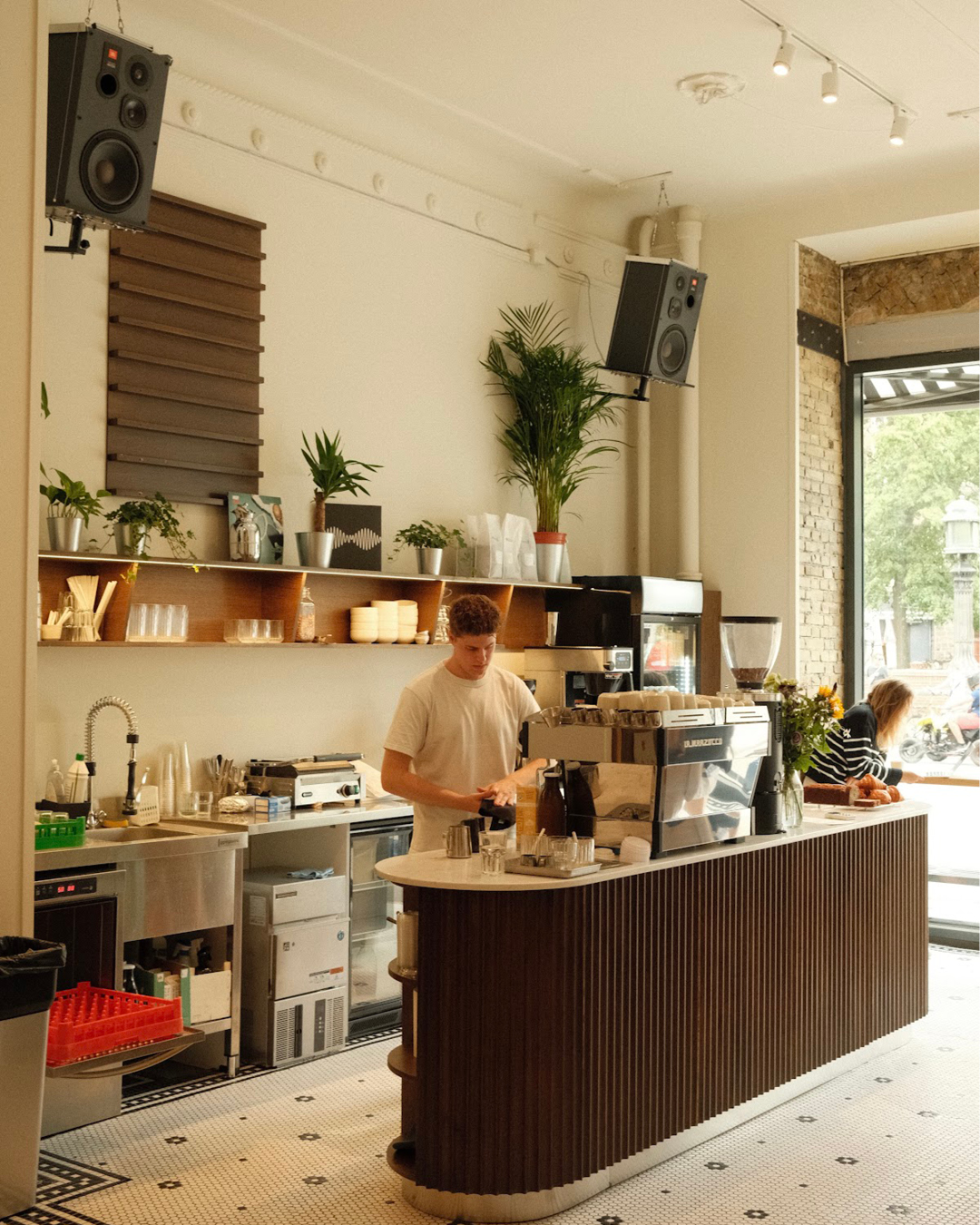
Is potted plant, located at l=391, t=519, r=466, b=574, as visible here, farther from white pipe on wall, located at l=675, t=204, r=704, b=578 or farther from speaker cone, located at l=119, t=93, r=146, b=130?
speaker cone, located at l=119, t=93, r=146, b=130

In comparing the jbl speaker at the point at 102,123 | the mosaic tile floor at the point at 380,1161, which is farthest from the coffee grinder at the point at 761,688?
the jbl speaker at the point at 102,123

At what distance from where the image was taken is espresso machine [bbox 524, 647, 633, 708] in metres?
7.08

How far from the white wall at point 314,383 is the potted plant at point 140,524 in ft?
0.78

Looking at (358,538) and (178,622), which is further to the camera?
(358,538)

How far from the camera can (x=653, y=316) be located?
714 centimetres

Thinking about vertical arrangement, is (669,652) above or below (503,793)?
above

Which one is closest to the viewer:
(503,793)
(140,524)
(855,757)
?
(503,793)

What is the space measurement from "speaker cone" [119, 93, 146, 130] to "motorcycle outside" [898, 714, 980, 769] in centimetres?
A: 546

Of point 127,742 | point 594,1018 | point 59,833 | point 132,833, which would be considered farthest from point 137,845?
point 594,1018

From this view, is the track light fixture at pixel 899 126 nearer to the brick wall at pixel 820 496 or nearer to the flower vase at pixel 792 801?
the brick wall at pixel 820 496

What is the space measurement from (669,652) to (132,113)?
425 centimetres

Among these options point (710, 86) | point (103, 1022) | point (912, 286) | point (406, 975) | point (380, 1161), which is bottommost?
point (380, 1161)

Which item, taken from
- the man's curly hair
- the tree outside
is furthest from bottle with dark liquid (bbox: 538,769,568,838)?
the tree outside

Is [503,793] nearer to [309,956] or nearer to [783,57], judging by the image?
[309,956]
